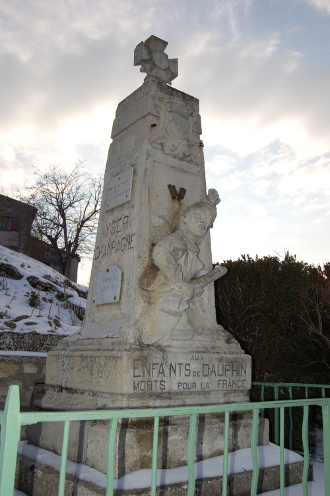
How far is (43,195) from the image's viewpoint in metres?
25.9

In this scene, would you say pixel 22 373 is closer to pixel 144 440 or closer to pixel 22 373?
pixel 22 373

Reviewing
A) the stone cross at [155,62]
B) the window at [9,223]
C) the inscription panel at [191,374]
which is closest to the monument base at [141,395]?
the inscription panel at [191,374]

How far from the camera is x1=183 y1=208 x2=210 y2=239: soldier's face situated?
376 cm

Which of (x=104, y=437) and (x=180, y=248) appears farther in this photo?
(x=180, y=248)

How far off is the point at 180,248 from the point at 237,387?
131cm

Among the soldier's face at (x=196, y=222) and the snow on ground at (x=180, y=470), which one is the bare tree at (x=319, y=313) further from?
the soldier's face at (x=196, y=222)

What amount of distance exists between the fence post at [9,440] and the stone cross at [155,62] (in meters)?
3.57

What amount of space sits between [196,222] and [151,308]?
85cm

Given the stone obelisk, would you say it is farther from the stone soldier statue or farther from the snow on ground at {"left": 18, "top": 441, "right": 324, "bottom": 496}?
the snow on ground at {"left": 18, "top": 441, "right": 324, "bottom": 496}

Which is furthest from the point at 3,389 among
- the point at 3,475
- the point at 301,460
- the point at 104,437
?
the point at 3,475

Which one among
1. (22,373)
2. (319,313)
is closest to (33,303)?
(22,373)

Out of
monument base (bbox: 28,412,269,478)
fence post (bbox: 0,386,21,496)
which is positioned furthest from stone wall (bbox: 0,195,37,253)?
fence post (bbox: 0,386,21,496)

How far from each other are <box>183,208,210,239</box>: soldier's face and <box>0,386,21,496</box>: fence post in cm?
237

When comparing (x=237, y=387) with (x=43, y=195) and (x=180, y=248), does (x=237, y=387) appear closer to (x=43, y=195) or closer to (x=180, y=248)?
(x=180, y=248)
